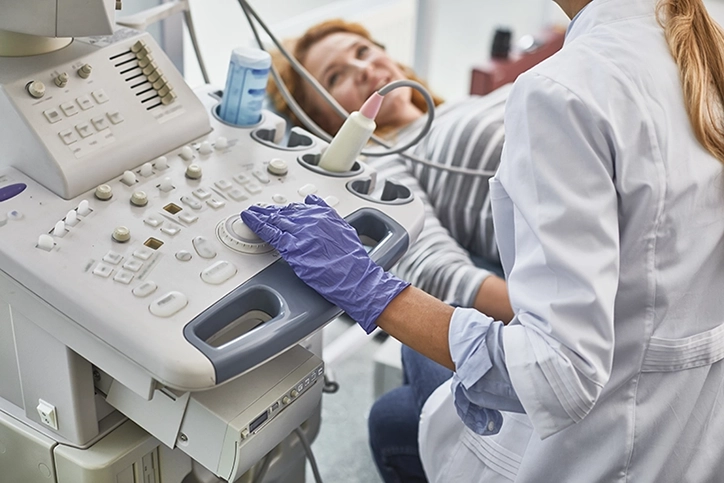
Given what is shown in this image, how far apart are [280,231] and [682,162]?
1.43 feet

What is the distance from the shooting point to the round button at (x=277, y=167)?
1.03 m

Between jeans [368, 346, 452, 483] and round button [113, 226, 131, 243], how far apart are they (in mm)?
667

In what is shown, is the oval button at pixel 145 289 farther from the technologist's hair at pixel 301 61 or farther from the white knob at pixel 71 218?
the technologist's hair at pixel 301 61

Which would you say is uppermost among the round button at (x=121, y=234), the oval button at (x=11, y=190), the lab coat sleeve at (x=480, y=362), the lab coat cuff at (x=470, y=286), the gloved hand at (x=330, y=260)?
the oval button at (x=11, y=190)

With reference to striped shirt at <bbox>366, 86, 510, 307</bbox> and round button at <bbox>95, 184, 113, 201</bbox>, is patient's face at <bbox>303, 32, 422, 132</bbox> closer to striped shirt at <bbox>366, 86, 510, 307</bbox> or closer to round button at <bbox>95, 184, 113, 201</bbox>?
striped shirt at <bbox>366, 86, 510, 307</bbox>

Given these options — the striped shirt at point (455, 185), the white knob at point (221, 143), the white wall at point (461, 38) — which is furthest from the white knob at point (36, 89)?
the white wall at point (461, 38)

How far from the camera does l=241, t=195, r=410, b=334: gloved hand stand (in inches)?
34.1

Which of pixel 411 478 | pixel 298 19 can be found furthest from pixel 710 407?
pixel 298 19

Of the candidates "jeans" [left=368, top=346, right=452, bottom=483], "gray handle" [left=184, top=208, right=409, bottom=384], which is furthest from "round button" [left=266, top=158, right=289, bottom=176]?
"jeans" [left=368, top=346, right=452, bottom=483]

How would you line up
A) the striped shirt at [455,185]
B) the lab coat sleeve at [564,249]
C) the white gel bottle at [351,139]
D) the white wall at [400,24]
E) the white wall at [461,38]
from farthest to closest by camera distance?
the white wall at [461,38]
the white wall at [400,24]
the striped shirt at [455,185]
the white gel bottle at [351,139]
the lab coat sleeve at [564,249]

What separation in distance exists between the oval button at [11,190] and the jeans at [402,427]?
746mm

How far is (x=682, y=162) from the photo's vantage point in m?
0.79

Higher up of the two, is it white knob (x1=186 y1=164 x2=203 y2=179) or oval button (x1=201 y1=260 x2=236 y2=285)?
white knob (x1=186 y1=164 x2=203 y2=179)

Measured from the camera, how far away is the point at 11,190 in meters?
0.89
